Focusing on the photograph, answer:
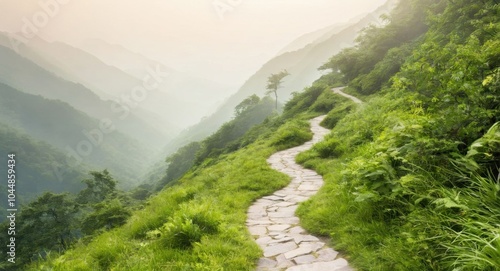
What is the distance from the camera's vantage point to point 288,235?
5.12 m

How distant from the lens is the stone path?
160 inches

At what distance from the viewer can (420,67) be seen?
6879mm

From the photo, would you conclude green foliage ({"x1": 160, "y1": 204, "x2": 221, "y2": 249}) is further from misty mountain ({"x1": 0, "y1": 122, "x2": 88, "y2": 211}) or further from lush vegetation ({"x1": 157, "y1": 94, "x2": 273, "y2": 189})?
misty mountain ({"x1": 0, "y1": 122, "x2": 88, "y2": 211})

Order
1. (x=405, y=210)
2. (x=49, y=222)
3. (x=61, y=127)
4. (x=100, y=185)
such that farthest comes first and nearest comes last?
(x=61, y=127), (x=100, y=185), (x=49, y=222), (x=405, y=210)

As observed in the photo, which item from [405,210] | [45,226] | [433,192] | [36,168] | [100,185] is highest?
[36,168]

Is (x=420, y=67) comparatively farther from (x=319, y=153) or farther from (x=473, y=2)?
(x=473, y=2)

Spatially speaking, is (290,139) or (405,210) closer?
(405,210)

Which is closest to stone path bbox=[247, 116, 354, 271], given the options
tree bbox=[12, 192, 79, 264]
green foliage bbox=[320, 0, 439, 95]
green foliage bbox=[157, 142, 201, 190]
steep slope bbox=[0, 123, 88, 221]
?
green foliage bbox=[320, 0, 439, 95]

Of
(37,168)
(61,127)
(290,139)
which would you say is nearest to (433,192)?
(290,139)

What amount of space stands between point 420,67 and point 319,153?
4728 mm

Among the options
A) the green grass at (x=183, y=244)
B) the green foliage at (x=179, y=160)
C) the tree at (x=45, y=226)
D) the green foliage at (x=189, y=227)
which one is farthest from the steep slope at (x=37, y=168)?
the green foliage at (x=189, y=227)

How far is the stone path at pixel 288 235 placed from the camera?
4.07 metres

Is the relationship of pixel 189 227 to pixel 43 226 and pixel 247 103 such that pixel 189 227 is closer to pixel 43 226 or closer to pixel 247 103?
pixel 43 226

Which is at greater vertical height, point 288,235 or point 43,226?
point 288,235
